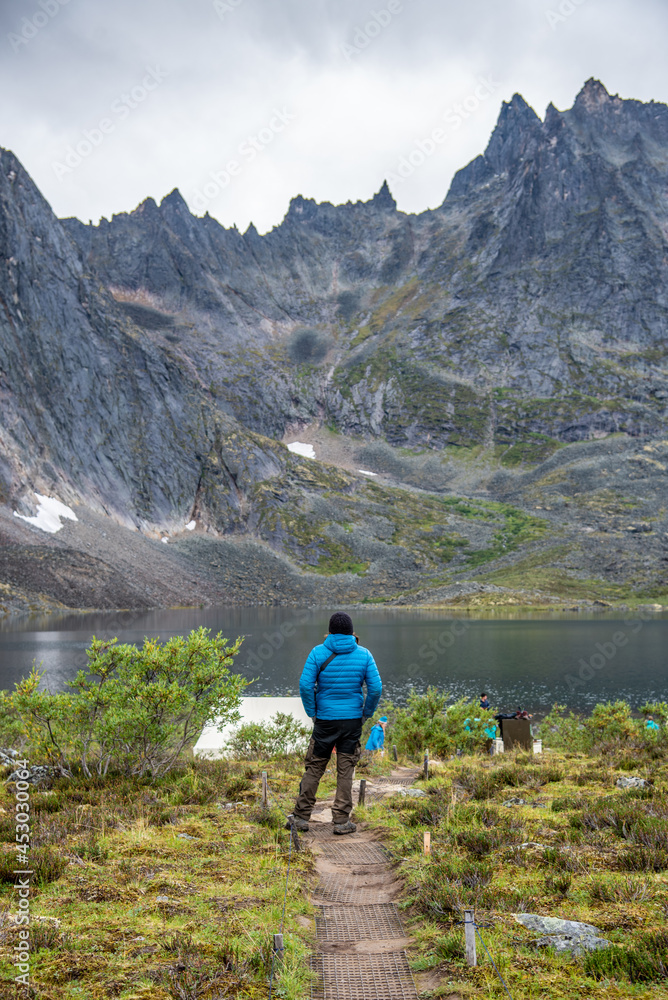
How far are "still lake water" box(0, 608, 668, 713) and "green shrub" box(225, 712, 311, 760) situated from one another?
63.9 feet

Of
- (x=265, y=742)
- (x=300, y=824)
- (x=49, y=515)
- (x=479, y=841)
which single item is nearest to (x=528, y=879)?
(x=479, y=841)

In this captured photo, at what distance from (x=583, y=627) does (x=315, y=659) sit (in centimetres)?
8179

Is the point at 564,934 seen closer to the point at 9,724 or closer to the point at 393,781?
the point at 393,781

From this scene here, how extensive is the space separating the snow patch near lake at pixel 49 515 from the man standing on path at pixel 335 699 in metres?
100

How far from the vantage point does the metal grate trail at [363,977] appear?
4727 millimetres

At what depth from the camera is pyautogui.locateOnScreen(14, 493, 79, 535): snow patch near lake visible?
3905 inches

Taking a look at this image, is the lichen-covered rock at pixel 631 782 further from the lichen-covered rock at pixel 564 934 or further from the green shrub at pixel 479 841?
the lichen-covered rock at pixel 564 934

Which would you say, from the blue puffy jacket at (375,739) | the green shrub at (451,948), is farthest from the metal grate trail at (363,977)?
the blue puffy jacket at (375,739)

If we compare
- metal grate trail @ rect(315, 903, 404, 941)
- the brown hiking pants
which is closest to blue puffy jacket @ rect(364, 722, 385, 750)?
the brown hiking pants

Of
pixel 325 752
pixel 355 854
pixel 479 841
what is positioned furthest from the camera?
pixel 325 752

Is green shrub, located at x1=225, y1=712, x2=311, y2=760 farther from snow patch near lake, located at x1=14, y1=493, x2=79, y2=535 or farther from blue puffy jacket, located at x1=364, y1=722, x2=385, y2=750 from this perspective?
snow patch near lake, located at x1=14, y1=493, x2=79, y2=535

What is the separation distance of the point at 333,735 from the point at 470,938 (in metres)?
4.12

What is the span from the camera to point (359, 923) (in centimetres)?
610

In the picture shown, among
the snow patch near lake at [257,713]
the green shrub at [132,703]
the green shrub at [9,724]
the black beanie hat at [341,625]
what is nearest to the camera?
the black beanie hat at [341,625]
